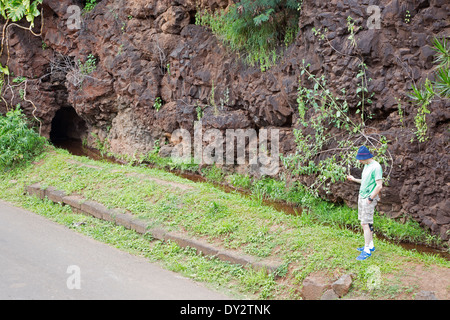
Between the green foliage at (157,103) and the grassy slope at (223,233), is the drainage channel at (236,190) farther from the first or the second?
the green foliage at (157,103)

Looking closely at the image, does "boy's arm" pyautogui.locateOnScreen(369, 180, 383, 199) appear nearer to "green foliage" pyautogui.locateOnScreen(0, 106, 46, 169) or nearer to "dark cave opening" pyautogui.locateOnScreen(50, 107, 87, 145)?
"green foliage" pyautogui.locateOnScreen(0, 106, 46, 169)

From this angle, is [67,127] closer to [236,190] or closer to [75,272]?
[236,190]

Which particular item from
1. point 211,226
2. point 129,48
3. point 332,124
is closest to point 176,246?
point 211,226

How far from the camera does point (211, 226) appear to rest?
737cm

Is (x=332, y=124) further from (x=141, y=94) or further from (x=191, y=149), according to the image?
(x=141, y=94)

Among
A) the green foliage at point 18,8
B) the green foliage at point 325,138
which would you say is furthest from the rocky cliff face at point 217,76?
the green foliage at point 18,8

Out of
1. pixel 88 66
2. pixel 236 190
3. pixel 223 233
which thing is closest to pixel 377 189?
pixel 223 233

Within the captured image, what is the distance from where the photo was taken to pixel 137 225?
7.75 m

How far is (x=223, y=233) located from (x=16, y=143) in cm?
696

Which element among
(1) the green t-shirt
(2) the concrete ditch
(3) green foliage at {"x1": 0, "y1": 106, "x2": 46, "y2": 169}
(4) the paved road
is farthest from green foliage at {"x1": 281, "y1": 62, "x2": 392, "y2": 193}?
(3) green foliage at {"x1": 0, "y1": 106, "x2": 46, "y2": 169}

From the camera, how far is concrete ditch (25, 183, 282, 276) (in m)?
6.36

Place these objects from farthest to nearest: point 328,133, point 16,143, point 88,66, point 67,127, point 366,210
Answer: point 67,127
point 88,66
point 16,143
point 328,133
point 366,210

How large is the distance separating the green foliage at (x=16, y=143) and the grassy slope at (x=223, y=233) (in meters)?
0.93

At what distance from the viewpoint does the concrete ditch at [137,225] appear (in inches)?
250
